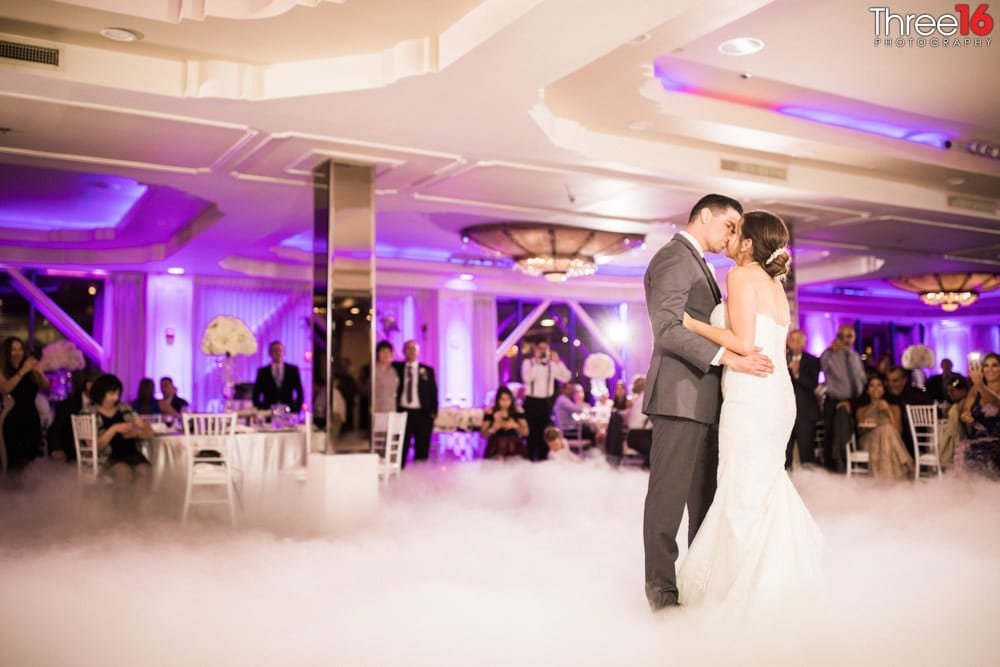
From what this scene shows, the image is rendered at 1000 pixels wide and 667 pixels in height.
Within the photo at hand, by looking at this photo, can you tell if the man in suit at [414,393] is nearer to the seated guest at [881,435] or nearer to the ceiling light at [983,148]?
the seated guest at [881,435]

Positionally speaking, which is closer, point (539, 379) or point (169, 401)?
point (169, 401)

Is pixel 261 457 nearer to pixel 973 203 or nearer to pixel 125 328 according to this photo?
pixel 125 328

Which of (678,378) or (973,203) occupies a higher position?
(973,203)

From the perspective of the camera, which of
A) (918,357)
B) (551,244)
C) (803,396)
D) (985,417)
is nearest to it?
(985,417)

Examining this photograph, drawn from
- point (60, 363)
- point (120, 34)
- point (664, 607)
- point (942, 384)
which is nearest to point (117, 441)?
point (120, 34)

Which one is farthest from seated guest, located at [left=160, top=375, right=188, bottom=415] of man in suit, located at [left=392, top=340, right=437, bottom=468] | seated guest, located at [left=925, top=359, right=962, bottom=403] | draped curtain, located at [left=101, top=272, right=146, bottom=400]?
seated guest, located at [left=925, top=359, right=962, bottom=403]

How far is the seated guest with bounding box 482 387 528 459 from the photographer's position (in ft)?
38.2

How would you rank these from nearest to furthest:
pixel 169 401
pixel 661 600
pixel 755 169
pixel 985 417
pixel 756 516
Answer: pixel 756 516
pixel 661 600
pixel 985 417
pixel 755 169
pixel 169 401

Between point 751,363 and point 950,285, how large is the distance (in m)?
13.5

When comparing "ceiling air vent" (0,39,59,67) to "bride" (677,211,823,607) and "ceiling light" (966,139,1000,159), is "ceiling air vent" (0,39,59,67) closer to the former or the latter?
"bride" (677,211,823,607)

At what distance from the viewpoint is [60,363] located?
1285 cm

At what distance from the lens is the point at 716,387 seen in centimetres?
390

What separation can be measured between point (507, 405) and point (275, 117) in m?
6.30

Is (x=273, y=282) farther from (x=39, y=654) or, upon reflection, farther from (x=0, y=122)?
(x=39, y=654)
